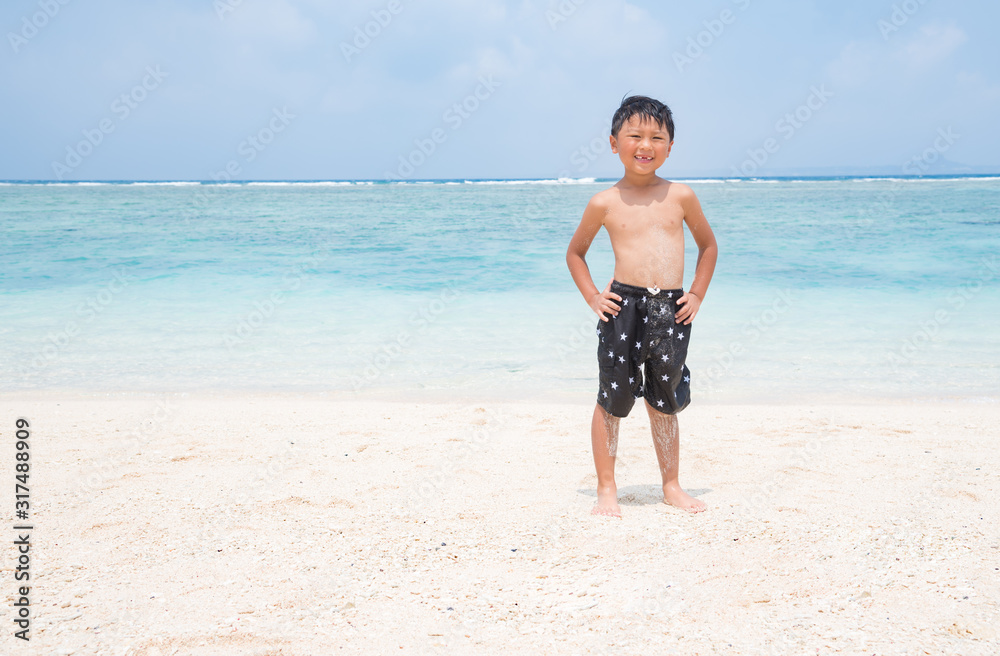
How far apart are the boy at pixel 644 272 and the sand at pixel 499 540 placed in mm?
448

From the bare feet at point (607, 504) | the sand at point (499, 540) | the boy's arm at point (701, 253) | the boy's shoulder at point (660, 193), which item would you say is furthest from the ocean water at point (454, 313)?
the boy's shoulder at point (660, 193)

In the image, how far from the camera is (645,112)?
268 centimetres

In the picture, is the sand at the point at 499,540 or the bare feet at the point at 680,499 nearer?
the sand at the point at 499,540

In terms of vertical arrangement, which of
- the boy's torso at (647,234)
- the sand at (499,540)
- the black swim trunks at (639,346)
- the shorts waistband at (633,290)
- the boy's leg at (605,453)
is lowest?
the sand at (499,540)

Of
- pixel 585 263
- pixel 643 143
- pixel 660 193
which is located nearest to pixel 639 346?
pixel 585 263

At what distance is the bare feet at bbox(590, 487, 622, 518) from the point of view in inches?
109

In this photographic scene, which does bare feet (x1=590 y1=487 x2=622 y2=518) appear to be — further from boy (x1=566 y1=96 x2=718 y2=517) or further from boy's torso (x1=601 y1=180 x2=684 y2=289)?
boy's torso (x1=601 y1=180 x2=684 y2=289)

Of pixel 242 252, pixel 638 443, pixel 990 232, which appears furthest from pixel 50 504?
pixel 990 232

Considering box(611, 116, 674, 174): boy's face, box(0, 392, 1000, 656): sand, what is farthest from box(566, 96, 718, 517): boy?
box(0, 392, 1000, 656): sand

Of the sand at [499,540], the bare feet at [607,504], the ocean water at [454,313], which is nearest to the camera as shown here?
the sand at [499,540]

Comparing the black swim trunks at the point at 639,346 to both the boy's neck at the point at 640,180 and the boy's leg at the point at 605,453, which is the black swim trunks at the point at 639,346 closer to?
the boy's leg at the point at 605,453

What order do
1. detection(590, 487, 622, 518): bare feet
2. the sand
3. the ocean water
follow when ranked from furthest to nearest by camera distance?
the ocean water
detection(590, 487, 622, 518): bare feet
the sand

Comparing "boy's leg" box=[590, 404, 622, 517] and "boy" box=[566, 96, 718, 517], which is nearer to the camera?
"boy" box=[566, 96, 718, 517]

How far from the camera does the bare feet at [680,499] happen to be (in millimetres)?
2811
